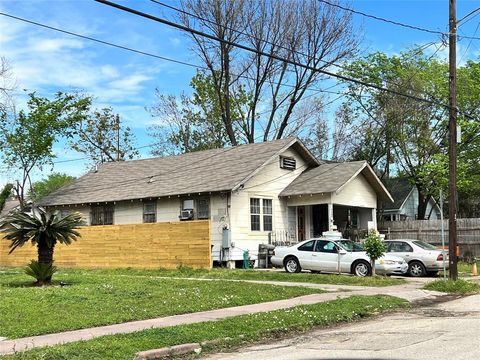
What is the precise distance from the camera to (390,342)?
29.1 ft

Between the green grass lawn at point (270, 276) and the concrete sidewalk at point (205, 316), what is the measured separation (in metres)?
0.78

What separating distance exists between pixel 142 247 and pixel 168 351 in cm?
1645

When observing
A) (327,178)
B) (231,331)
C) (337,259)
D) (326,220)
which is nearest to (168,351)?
(231,331)

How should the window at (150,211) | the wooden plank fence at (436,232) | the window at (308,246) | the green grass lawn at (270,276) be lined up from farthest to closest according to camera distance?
the wooden plank fence at (436,232), the window at (150,211), the window at (308,246), the green grass lawn at (270,276)

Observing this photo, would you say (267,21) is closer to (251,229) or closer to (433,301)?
(251,229)

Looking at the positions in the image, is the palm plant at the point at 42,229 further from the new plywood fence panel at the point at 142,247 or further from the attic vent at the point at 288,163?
the attic vent at the point at 288,163

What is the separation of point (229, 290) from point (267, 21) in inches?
994

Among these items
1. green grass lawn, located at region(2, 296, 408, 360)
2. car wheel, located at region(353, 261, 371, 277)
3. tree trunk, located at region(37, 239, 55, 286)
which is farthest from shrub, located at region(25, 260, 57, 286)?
car wheel, located at region(353, 261, 371, 277)

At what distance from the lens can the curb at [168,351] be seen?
830cm

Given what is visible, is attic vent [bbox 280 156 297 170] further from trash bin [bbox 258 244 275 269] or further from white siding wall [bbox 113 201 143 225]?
white siding wall [bbox 113 201 143 225]

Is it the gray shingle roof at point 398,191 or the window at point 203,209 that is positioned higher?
the gray shingle roof at point 398,191

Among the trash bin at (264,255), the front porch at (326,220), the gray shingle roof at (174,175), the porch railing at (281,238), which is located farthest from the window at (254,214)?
the front porch at (326,220)

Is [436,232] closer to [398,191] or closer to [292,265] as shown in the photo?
[292,265]

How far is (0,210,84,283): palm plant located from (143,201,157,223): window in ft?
34.1
